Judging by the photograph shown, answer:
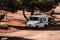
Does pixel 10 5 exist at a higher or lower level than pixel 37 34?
higher

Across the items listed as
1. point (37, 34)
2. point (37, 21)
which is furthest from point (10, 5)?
point (37, 34)

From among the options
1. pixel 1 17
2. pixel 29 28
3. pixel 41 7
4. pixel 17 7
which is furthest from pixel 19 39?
pixel 1 17

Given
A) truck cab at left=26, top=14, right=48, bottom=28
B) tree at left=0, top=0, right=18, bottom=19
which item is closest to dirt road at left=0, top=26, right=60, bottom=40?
truck cab at left=26, top=14, right=48, bottom=28

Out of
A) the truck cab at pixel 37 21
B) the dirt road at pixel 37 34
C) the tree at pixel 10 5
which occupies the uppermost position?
the tree at pixel 10 5

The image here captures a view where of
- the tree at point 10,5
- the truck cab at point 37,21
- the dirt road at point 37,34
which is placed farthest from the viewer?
the tree at point 10,5

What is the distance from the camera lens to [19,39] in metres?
22.8

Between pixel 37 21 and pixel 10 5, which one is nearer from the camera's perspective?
pixel 37 21

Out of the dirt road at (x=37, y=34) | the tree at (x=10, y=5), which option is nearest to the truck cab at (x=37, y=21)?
the dirt road at (x=37, y=34)

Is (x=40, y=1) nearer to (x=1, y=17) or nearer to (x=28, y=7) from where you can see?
(x=28, y=7)

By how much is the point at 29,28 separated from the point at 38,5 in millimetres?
5442

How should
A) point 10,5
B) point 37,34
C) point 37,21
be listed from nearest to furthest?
point 37,34 < point 37,21 < point 10,5

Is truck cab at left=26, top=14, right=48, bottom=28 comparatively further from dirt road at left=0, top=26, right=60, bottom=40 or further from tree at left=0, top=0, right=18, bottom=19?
tree at left=0, top=0, right=18, bottom=19

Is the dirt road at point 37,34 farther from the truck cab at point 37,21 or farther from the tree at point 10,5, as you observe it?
the tree at point 10,5

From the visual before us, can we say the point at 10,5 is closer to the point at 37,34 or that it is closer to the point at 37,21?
the point at 37,21
